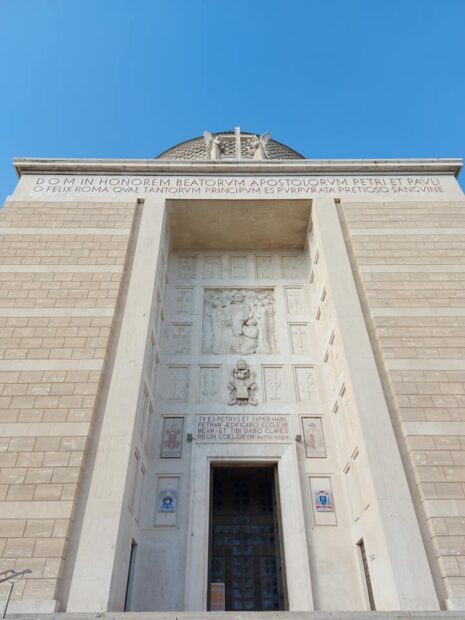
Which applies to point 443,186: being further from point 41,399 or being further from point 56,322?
point 41,399

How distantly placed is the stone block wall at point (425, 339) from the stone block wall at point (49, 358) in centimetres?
571

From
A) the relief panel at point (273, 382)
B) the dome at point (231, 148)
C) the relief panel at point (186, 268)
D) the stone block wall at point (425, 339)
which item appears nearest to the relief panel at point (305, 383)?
the relief panel at point (273, 382)

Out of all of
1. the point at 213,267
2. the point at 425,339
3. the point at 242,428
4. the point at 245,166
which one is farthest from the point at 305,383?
the point at 245,166

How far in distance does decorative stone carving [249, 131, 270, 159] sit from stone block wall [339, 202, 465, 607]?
421 cm

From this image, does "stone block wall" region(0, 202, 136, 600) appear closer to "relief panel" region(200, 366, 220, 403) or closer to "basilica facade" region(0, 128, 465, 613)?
"basilica facade" region(0, 128, 465, 613)

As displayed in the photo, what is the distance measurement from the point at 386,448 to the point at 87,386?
5640mm

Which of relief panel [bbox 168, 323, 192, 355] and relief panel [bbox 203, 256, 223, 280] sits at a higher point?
relief panel [bbox 203, 256, 223, 280]

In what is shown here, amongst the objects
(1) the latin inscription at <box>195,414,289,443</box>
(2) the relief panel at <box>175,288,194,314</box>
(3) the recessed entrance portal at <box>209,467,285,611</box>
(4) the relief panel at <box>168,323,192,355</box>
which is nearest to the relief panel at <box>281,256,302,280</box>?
(2) the relief panel at <box>175,288,194,314</box>

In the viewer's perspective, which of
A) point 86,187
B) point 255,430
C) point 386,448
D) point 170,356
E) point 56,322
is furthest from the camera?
point 86,187

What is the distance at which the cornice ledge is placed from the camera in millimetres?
13391

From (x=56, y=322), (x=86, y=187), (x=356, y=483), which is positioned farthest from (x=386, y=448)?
(x=86, y=187)

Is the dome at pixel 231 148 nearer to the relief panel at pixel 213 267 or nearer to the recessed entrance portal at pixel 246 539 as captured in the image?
the relief panel at pixel 213 267

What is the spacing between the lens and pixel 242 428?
Answer: 1060cm

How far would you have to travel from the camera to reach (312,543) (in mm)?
9125
